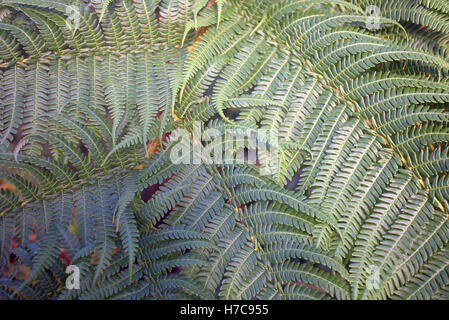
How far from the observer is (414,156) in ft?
5.39

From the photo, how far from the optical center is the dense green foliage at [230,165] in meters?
1.54

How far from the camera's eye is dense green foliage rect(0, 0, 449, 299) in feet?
5.04

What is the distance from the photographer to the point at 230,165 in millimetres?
1693
